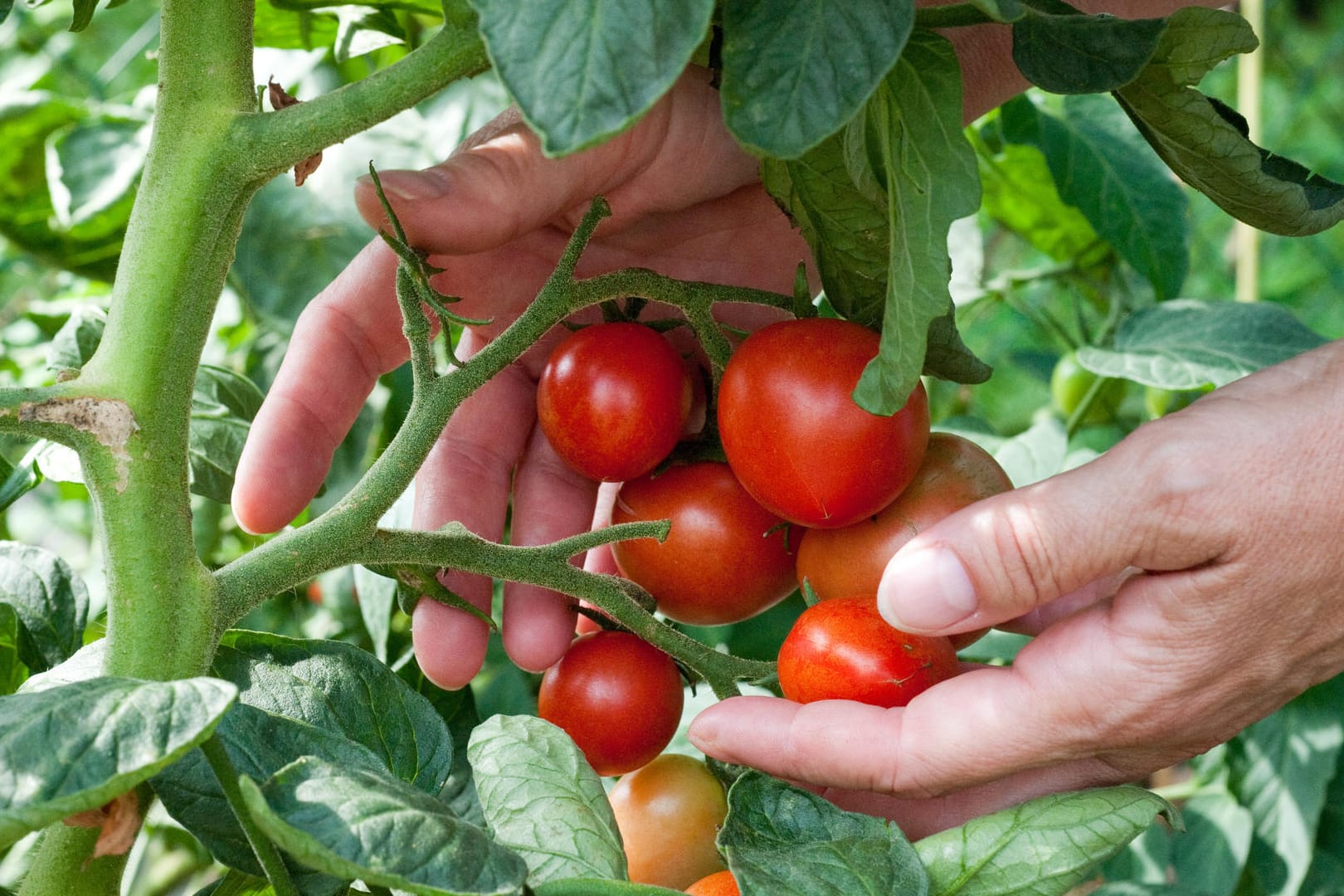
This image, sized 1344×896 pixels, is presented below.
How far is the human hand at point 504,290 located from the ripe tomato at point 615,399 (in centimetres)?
11

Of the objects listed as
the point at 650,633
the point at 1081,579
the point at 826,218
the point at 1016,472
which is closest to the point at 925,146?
the point at 826,218

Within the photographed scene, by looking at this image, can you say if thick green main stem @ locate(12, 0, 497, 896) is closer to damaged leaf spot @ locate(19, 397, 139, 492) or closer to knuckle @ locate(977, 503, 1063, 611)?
damaged leaf spot @ locate(19, 397, 139, 492)

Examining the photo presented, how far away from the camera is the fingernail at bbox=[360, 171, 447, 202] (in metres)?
0.81

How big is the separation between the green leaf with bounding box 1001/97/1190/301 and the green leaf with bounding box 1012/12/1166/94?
0.83m

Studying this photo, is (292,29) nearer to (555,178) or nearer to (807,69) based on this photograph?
(555,178)

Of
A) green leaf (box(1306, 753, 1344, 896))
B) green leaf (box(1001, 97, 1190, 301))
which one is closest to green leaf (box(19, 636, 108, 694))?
green leaf (box(1001, 97, 1190, 301))

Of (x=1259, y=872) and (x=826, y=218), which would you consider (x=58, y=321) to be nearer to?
(x=826, y=218)

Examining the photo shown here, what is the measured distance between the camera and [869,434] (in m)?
0.76

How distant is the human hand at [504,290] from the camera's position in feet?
2.92

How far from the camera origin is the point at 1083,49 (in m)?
0.58

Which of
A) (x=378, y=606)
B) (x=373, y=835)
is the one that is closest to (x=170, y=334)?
(x=373, y=835)

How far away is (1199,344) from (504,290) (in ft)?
2.51

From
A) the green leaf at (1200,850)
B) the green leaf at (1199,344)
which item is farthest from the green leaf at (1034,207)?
the green leaf at (1200,850)

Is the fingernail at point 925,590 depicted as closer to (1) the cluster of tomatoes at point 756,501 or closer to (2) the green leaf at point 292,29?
(1) the cluster of tomatoes at point 756,501
